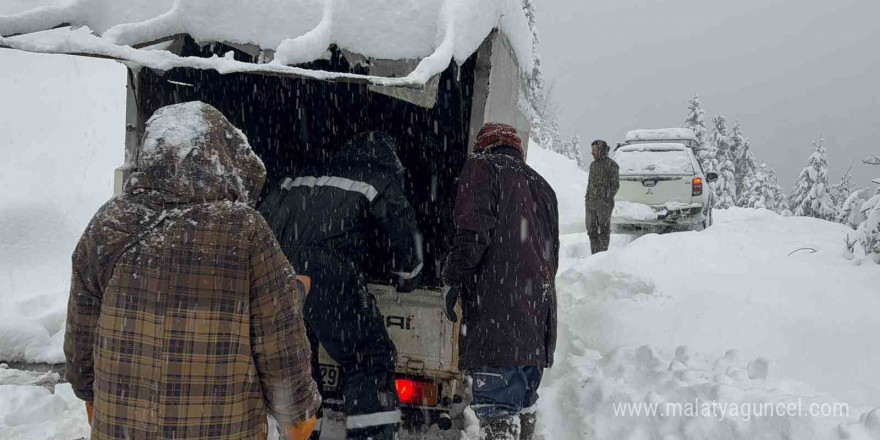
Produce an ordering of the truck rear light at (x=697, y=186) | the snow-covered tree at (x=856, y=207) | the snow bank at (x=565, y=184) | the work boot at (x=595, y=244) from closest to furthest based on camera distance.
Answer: the snow-covered tree at (x=856, y=207)
the work boot at (x=595, y=244)
the truck rear light at (x=697, y=186)
the snow bank at (x=565, y=184)

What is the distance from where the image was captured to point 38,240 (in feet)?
25.5

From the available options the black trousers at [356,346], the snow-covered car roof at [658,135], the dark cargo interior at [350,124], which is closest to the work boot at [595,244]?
the dark cargo interior at [350,124]

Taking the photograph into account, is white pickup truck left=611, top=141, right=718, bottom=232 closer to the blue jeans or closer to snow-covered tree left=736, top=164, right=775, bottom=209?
the blue jeans

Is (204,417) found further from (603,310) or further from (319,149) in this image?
(603,310)

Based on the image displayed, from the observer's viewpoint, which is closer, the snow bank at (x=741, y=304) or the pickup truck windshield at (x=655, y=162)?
the snow bank at (x=741, y=304)

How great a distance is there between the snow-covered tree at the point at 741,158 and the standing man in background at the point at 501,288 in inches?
1860

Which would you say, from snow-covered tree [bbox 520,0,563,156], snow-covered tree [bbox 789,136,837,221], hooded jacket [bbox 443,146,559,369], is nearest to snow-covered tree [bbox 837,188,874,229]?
hooded jacket [bbox 443,146,559,369]

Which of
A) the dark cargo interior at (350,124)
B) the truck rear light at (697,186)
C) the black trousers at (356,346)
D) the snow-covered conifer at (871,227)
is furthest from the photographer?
the truck rear light at (697,186)

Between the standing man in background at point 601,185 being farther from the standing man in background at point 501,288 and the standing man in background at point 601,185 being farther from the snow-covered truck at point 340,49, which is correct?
the standing man in background at point 501,288

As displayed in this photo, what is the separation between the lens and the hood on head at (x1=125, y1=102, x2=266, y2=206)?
6.16 feet

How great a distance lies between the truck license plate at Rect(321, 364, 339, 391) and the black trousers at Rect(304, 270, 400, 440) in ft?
0.94

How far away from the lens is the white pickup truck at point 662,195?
456 inches

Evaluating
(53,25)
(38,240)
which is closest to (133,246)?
(53,25)

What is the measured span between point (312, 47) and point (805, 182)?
41.0 meters
